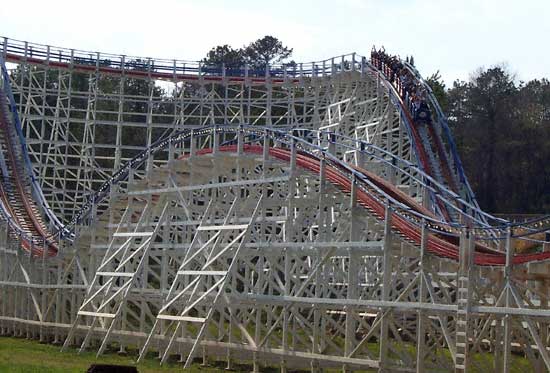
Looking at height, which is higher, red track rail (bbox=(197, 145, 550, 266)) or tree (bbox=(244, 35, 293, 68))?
tree (bbox=(244, 35, 293, 68))

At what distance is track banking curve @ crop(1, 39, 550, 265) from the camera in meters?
23.5

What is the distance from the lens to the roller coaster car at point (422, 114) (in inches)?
1487

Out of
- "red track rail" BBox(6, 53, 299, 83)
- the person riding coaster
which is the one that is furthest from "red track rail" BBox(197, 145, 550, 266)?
"red track rail" BBox(6, 53, 299, 83)

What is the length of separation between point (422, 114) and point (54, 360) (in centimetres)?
1536

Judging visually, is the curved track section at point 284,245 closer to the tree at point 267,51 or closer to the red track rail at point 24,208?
the red track rail at point 24,208

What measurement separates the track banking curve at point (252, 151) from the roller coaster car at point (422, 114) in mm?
272

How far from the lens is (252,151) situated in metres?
28.5

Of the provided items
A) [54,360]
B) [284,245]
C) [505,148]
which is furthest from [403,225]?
[505,148]

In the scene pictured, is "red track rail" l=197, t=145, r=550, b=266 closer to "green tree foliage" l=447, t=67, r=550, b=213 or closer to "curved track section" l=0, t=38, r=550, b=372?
"curved track section" l=0, t=38, r=550, b=372

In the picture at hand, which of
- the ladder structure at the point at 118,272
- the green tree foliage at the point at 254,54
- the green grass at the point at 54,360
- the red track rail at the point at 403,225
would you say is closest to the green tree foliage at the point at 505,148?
the green tree foliage at the point at 254,54

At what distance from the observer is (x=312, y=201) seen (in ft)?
86.4

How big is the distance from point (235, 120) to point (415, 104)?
12.5 metres

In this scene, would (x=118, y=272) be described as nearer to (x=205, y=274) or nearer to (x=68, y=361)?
(x=68, y=361)

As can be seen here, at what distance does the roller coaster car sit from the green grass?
12737mm
